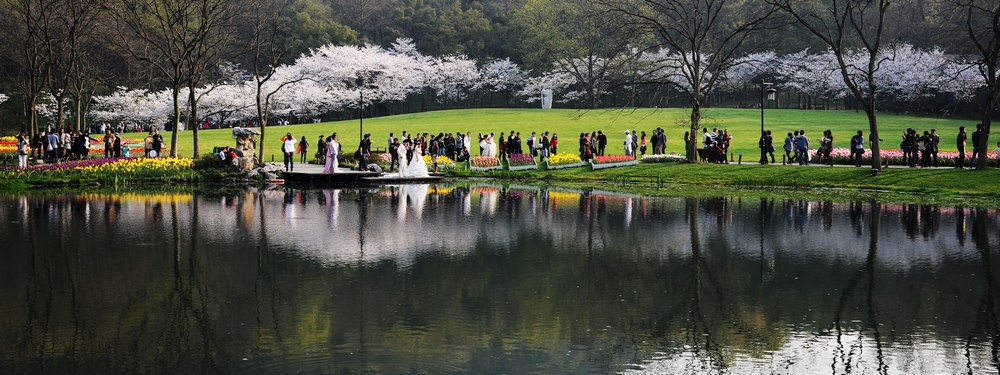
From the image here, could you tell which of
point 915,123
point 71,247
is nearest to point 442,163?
point 71,247

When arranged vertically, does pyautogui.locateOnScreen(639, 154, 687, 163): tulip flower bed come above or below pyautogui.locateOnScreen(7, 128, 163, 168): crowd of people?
below

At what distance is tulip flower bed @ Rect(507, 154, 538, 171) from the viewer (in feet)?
Answer: 150

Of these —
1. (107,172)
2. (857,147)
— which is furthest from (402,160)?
A: (857,147)

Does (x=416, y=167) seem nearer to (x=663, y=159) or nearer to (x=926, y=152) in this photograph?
(x=663, y=159)

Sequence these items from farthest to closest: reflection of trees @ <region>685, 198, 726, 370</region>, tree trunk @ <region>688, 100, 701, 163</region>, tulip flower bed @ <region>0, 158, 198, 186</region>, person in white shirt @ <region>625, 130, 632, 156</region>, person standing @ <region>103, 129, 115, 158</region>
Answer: person in white shirt @ <region>625, 130, 632, 156</region> → person standing @ <region>103, 129, 115, 158</region> → tree trunk @ <region>688, 100, 701, 163</region> → tulip flower bed @ <region>0, 158, 198, 186</region> → reflection of trees @ <region>685, 198, 726, 370</region>

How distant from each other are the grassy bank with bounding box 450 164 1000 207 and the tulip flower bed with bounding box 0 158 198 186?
11901 mm

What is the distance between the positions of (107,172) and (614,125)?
43230 mm

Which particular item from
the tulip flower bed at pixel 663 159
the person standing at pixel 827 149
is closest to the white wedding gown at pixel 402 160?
the tulip flower bed at pixel 663 159

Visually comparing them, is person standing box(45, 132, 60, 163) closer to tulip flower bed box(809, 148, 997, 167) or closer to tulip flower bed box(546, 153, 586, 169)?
tulip flower bed box(546, 153, 586, 169)

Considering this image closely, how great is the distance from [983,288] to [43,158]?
41.2 meters

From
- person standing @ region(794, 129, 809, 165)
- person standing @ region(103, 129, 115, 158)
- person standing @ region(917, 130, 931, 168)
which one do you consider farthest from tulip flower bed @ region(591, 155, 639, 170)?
person standing @ region(103, 129, 115, 158)

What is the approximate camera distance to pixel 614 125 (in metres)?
74.6

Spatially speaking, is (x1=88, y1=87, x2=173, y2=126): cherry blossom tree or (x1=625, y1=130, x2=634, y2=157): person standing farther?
(x1=88, y1=87, x2=173, y2=126): cherry blossom tree

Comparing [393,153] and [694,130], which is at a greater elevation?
[694,130]
